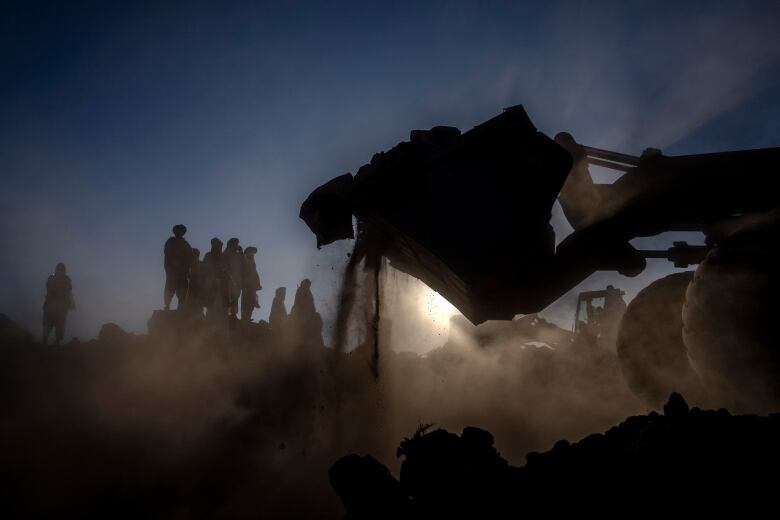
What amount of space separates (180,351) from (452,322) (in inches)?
258

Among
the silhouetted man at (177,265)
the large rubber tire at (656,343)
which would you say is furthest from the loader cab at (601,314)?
the silhouetted man at (177,265)

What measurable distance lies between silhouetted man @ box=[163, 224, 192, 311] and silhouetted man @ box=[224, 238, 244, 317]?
40.2 inches

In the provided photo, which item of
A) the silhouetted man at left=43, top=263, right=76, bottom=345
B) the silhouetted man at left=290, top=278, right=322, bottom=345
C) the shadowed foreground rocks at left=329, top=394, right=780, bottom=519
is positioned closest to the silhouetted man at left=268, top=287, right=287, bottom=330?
the silhouetted man at left=290, top=278, right=322, bottom=345

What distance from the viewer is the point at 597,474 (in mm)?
2047

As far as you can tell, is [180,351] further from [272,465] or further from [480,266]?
[480,266]

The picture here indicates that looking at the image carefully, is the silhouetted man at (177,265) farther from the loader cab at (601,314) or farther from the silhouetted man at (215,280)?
the loader cab at (601,314)

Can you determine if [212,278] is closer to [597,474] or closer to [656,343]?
[656,343]

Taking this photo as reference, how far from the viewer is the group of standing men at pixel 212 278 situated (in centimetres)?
1062

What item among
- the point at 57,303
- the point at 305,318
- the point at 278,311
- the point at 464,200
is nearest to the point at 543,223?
the point at 464,200

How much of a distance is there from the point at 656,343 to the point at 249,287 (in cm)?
994

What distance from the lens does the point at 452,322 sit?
34.6 feet

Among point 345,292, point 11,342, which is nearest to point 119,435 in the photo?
point 345,292

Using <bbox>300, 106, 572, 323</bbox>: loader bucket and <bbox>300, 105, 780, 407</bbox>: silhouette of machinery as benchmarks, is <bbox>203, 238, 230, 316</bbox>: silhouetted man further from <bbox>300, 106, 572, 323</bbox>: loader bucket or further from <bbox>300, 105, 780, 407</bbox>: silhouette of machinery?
<bbox>300, 106, 572, 323</bbox>: loader bucket

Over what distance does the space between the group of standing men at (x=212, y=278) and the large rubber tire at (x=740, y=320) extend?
10288 mm
